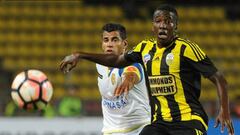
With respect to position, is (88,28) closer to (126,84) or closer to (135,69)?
(135,69)

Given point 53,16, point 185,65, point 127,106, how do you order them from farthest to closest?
point 53,16, point 127,106, point 185,65

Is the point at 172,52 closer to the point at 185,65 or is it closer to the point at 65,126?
the point at 185,65

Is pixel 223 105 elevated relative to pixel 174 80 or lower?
lower

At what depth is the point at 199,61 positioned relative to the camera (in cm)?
491

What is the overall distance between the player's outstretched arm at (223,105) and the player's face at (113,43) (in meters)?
1.50

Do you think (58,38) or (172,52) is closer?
(172,52)

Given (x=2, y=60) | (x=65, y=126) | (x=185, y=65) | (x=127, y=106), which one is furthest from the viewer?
(x=2, y=60)

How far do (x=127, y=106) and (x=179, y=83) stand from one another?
1.07m

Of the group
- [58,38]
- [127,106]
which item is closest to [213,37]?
[58,38]

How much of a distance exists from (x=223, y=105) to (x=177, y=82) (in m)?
0.46

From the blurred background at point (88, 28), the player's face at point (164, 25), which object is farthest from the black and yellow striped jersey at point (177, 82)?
the blurred background at point (88, 28)

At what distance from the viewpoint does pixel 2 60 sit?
14.7m

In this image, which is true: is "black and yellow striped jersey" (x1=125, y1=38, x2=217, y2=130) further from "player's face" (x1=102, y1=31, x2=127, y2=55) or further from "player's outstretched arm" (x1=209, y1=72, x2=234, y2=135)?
Result: "player's face" (x1=102, y1=31, x2=127, y2=55)

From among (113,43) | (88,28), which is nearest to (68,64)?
(113,43)
